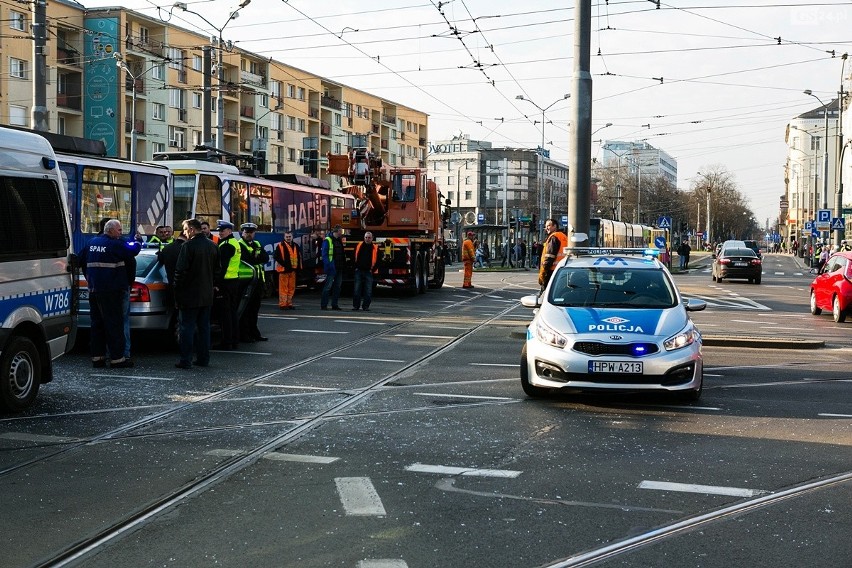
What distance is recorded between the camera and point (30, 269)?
9.70 m

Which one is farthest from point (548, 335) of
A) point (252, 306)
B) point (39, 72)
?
point (39, 72)

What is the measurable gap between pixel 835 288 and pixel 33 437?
18.1 metres

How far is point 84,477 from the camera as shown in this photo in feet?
22.8

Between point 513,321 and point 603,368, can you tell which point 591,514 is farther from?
point 513,321

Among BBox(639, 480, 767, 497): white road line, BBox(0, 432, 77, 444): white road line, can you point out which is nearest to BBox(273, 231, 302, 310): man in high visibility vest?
BBox(0, 432, 77, 444): white road line

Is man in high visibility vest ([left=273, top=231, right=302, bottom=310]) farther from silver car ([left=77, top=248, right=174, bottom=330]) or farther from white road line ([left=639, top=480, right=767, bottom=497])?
white road line ([left=639, top=480, right=767, bottom=497])

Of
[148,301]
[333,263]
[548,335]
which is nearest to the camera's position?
[548,335]

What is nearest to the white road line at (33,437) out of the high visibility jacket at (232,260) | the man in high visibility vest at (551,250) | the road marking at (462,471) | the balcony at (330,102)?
the road marking at (462,471)

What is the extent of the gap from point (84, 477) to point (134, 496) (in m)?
0.71

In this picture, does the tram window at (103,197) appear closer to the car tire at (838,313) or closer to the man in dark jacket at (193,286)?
the man in dark jacket at (193,286)

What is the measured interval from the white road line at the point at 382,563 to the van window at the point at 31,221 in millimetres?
5559

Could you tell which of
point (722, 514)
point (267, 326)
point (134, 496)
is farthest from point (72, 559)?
point (267, 326)

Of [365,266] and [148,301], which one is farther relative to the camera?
[365,266]

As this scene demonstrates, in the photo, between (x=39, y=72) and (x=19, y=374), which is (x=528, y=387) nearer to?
(x=19, y=374)
